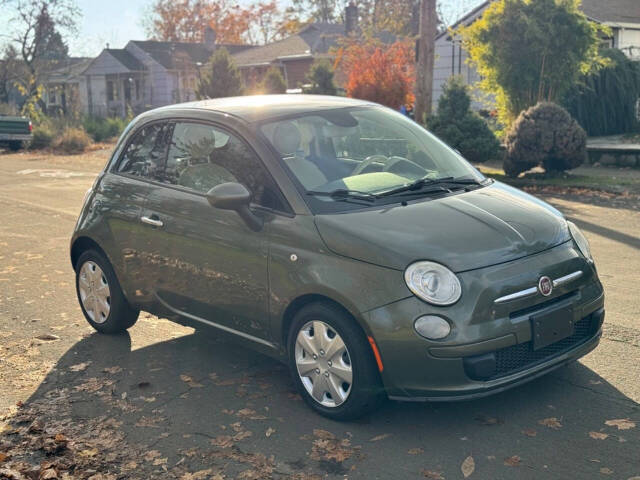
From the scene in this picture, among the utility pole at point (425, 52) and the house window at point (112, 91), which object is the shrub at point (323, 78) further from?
the house window at point (112, 91)

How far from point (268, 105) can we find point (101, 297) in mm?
2101

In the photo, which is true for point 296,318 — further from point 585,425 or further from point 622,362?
point 622,362

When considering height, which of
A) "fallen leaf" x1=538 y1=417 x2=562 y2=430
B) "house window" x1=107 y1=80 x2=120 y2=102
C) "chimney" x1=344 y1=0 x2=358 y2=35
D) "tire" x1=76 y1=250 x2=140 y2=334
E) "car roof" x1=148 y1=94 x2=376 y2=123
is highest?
"chimney" x1=344 y1=0 x2=358 y2=35

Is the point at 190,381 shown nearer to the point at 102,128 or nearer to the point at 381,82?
the point at 381,82

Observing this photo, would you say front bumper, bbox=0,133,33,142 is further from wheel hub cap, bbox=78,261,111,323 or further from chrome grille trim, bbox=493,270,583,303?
chrome grille trim, bbox=493,270,583,303

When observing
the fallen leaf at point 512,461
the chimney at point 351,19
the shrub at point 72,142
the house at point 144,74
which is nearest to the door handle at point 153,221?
the fallen leaf at point 512,461

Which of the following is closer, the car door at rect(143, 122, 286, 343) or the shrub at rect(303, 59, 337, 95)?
the car door at rect(143, 122, 286, 343)

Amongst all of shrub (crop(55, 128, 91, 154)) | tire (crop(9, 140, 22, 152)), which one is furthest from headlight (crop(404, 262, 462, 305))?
tire (crop(9, 140, 22, 152))

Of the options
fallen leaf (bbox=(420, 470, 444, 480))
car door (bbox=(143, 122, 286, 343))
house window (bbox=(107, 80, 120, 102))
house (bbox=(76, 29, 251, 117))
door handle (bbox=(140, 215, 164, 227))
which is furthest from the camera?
house window (bbox=(107, 80, 120, 102))

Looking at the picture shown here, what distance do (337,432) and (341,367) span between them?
353 millimetres

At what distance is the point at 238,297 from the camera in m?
4.98

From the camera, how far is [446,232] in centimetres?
436

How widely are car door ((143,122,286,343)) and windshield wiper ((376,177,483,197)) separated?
2.44 ft

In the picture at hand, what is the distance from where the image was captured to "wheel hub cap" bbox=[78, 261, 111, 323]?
6.23 meters
